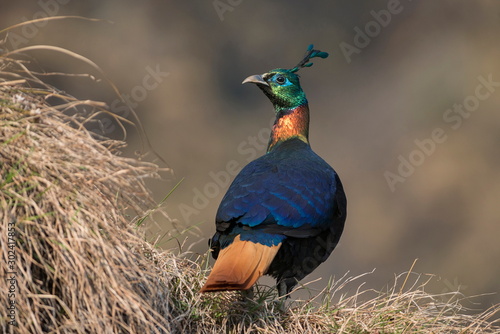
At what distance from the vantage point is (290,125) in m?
4.01

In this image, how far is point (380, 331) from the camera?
280 cm

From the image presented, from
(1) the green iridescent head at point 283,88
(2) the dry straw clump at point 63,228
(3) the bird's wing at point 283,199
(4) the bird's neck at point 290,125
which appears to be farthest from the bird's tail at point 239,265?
(1) the green iridescent head at point 283,88

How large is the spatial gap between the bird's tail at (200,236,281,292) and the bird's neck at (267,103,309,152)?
1100 millimetres

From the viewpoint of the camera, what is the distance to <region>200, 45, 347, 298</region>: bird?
2.86 meters

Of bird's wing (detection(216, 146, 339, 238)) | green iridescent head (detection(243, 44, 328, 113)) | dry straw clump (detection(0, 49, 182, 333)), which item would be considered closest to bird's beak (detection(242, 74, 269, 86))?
green iridescent head (detection(243, 44, 328, 113))

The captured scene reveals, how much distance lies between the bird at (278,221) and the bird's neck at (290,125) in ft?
0.54

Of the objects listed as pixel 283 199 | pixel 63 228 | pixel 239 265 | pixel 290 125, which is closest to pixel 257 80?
pixel 290 125

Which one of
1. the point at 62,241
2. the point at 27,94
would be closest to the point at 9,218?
the point at 62,241

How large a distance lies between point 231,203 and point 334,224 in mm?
571

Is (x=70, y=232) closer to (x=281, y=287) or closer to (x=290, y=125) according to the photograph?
(x=281, y=287)

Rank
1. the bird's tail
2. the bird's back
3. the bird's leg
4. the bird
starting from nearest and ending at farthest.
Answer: the bird's tail
the bird
the bird's back
the bird's leg

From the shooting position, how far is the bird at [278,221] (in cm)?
286

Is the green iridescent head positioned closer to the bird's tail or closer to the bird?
the bird

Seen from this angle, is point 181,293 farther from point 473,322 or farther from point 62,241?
point 473,322
